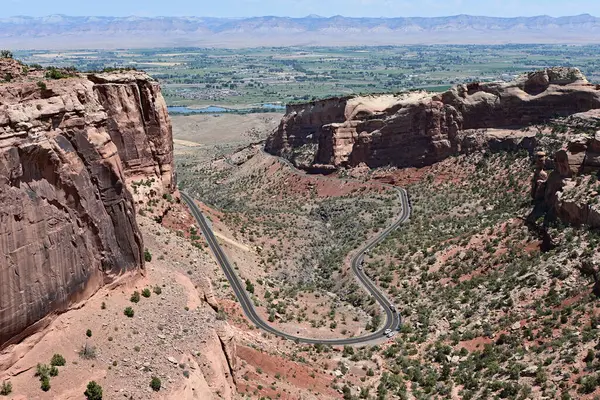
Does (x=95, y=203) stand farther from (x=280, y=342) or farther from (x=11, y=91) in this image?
(x=280, y=342)

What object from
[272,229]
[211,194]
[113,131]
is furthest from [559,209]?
[211,194]

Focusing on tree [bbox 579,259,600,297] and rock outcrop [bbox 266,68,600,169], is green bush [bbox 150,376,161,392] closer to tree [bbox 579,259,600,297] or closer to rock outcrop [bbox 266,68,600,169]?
tree [bbox 579,259,600,297]

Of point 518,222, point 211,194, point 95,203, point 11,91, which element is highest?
point 11,91

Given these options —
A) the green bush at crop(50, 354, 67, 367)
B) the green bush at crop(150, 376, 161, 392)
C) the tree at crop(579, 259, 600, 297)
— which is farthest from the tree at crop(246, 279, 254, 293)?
the green bush at crop(50, 354, 67, 367)

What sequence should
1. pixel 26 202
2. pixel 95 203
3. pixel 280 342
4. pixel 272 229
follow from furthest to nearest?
pixel 272 229
pixel 280 342
pixel 95 203
pixel 26 202

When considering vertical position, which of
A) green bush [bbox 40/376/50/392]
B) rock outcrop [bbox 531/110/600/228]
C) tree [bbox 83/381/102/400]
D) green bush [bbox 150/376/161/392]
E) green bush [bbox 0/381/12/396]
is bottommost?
green bush [bbox 150/376/161/392]

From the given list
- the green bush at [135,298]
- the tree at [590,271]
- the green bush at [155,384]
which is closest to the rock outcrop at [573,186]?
the tree at [590,271]
